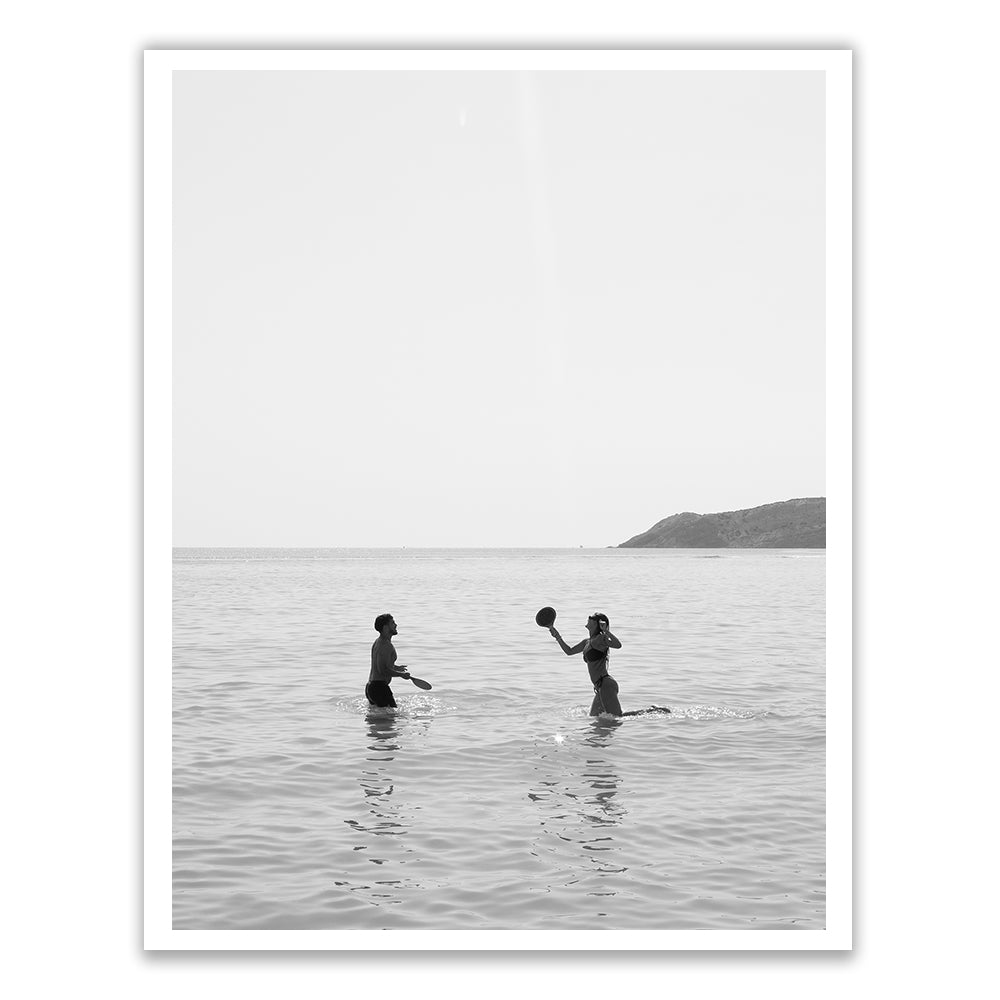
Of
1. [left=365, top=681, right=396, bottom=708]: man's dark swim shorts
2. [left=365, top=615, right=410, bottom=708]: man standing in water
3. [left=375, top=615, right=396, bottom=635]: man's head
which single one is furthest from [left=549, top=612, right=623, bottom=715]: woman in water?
[left=365, top=681, right=396, bottom=708]: man's dark swim shorts

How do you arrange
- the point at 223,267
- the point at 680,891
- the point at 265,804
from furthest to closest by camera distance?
the point at 265,804 < the point at 223,267 < the point at 680,891

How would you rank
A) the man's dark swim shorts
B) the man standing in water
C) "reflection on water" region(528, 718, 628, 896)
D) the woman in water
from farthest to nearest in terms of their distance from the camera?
the man's dark swim shorts → the man standing in water → the woman in water → "reflection on water" region(528, 718, 628, 896)

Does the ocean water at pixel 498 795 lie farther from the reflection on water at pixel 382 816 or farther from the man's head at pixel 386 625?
the man's head at pixel 386 625

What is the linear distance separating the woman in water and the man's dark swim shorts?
2.86m

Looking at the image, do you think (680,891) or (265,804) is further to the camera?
(265,804)

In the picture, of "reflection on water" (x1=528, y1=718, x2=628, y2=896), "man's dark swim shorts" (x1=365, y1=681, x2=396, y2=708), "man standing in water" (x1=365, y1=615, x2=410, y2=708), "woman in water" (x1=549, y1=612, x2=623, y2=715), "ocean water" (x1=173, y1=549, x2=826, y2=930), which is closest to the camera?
"ocean water" (x1=173, y1=549, x2=826, y2=930)

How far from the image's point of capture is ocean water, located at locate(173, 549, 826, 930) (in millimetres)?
7859

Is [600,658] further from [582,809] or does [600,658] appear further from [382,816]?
[382,816]

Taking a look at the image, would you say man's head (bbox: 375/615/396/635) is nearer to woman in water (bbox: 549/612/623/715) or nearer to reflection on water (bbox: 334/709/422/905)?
reflection on water (bbox: 334/709/422/905)
